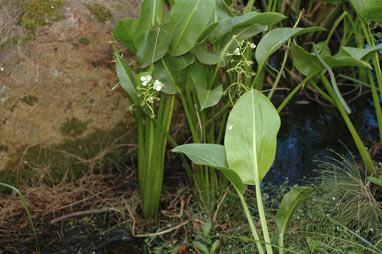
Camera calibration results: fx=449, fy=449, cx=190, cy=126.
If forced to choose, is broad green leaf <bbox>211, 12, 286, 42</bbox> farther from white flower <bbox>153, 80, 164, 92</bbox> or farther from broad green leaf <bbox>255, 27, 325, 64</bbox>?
white flower <bbox>153, 80, 164, 92</bbox>

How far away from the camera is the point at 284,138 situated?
257cm

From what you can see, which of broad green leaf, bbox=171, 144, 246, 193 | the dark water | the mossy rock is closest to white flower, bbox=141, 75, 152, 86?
broad green leaf, bbox=171, 144, 246, 193

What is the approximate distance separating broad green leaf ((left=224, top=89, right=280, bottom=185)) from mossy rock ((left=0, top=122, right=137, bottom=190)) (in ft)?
2.79

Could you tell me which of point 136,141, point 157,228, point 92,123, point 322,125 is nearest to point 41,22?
point 92,123

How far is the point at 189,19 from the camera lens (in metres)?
1.62

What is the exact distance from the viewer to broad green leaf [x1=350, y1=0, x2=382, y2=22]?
5.28 ft

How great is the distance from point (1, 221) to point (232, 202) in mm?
1007

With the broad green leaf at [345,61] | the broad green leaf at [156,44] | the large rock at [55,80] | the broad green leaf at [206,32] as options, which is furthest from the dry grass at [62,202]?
the broad green leaf at [345,61]

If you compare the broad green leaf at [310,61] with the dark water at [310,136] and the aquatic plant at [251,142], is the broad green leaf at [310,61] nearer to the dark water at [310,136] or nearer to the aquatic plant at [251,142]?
the aquatic plant at [251,142]

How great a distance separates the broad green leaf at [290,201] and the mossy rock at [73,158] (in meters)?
0.96

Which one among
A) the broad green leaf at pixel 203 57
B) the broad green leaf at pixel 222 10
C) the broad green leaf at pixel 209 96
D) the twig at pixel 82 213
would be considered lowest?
the twig at pixel 82 213

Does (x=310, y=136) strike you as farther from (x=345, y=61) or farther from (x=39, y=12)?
(x=39, y=12)

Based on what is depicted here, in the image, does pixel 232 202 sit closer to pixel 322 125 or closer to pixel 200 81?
pixel 200 81

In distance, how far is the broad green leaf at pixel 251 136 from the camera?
1.48 m
